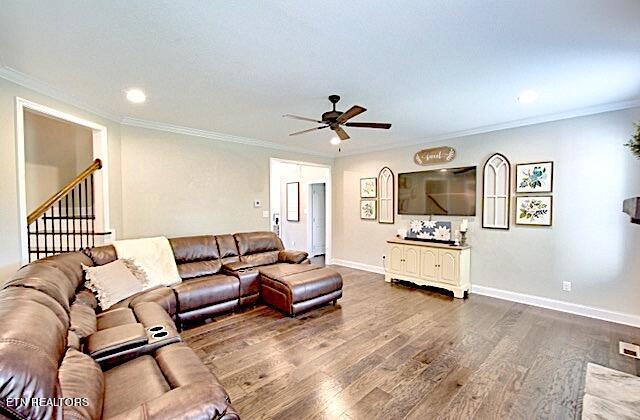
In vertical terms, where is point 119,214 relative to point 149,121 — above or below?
below

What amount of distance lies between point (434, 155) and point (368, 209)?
1.67 metres

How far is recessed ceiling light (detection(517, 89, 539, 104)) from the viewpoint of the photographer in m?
3.00

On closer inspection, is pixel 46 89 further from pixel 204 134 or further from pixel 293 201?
pixel 293 201

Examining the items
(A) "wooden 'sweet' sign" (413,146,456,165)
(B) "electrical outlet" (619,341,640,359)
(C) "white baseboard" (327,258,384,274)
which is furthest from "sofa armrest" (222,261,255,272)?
(B) "electrical outlet" (619,341,640,359)

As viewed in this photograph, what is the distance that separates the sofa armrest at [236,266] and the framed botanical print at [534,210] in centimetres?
386

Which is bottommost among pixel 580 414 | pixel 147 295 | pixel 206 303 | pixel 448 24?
pixel 580 414

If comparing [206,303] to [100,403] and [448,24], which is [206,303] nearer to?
[100,403]

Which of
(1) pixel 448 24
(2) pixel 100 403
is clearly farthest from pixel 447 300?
(2) pixel 100 403

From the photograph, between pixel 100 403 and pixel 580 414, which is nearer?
pixel 100 403

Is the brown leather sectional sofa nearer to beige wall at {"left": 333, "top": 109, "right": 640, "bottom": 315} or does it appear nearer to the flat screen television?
the flat screen television

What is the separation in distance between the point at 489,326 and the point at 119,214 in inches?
187

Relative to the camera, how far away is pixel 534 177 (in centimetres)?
397

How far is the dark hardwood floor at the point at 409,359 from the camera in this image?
2.06m

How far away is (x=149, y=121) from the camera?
4059 mm
